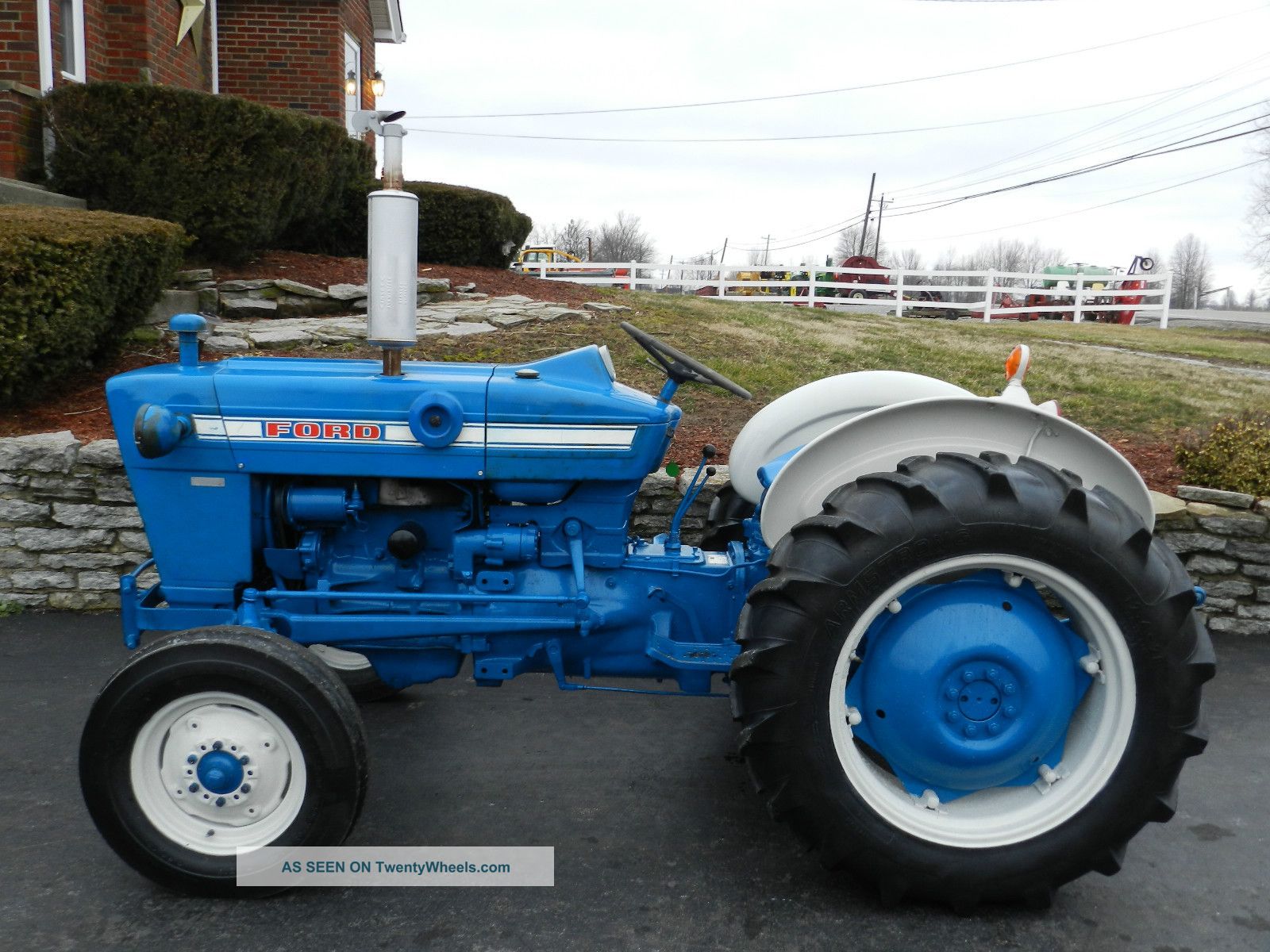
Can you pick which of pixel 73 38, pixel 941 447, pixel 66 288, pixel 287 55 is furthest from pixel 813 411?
pixel 287 55

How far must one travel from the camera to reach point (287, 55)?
1232cm

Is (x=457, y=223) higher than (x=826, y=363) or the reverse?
higher

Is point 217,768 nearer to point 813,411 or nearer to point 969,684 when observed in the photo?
point 969,684

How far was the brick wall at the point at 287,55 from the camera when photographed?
1218cm

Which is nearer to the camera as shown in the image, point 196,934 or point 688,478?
point 196,934

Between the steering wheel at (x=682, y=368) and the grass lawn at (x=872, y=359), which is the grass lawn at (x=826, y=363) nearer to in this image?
the grass lawn at (x=872, y=359)

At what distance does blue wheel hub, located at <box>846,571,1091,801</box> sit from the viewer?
2436mm

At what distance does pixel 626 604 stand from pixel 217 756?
1.12 meters

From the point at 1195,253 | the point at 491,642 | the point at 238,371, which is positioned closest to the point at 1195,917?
the point at 491,642

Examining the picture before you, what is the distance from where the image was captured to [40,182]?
7992 mm

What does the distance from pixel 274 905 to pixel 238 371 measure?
4.45 ft

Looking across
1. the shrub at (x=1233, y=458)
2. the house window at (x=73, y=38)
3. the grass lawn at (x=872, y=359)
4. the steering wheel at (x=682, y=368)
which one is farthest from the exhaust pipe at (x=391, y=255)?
the house window at (x=73, y=38)

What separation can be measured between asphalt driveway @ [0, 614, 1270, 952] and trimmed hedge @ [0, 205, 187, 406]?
2.14 metres

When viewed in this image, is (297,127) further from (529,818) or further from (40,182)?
(529,818)
